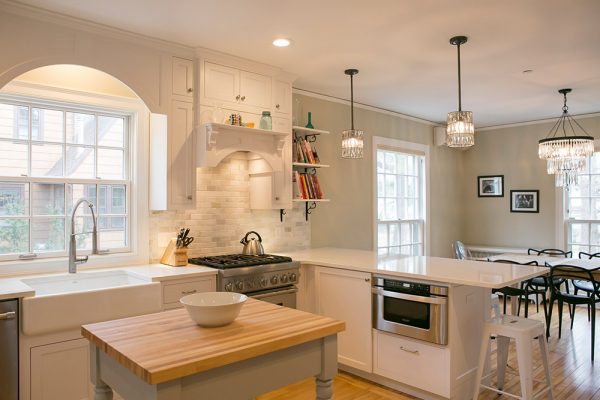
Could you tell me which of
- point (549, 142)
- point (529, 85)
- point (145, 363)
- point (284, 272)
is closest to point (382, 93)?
point (529, 85)

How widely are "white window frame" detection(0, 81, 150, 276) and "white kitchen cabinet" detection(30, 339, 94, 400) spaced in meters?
0.76

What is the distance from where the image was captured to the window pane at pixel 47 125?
3213 millimetres

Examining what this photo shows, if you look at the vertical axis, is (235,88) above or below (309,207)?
above

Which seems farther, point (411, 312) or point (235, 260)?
point (235, 260)

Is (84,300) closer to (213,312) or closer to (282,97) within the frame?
(213,312)

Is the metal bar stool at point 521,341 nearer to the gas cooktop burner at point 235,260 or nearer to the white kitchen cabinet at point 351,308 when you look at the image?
the white kitchen cabinet at point 351,308

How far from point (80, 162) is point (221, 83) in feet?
4.20

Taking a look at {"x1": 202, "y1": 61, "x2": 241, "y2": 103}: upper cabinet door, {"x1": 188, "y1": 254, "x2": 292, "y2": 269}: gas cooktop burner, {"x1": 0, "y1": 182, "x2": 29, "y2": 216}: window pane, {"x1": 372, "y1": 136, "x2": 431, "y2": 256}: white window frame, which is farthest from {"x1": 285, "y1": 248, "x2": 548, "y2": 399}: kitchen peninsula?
{"x1": 0, "y1": 182, "x2": 29, "y2": 216}: window pane

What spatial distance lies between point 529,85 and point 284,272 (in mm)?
3270

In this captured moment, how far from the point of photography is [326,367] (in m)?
1.78

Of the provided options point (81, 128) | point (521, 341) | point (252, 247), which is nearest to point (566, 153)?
point (521, 341)

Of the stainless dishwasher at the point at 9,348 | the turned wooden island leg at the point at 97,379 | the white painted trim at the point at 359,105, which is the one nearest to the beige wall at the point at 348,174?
the white painted trim at the point at 359,105

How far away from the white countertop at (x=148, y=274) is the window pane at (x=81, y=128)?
3.31ft

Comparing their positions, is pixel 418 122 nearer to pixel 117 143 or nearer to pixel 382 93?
pixel 382 93
